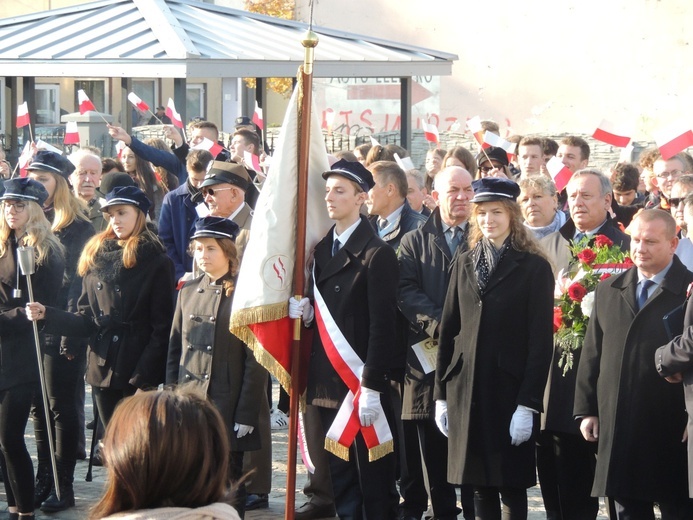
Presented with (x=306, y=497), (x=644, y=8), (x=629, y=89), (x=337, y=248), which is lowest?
(x=306, y=497)

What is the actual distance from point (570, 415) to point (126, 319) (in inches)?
103

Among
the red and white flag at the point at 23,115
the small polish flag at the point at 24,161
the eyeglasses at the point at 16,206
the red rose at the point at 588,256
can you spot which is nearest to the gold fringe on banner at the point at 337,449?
the red rose at the point at 588,256

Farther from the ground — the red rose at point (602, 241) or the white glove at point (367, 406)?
the red rose at point (602, 241)

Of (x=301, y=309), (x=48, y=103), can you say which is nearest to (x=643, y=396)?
(x=301, y=309)

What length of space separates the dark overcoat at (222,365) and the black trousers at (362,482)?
1.34ft

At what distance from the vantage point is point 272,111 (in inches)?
1439

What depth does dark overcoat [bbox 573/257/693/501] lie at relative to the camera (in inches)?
223

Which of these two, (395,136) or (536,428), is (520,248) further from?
(395,136)

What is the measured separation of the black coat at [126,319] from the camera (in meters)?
7.03

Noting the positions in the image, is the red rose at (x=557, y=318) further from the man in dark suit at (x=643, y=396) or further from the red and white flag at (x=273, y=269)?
the red and white flag at (x=273, y=269)

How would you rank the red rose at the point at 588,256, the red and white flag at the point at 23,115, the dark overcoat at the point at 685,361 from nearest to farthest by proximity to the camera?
the dark overcoat at the point at 685,361 < the red rose at the point at 588,256 < the red and white flag at the point at 23,115

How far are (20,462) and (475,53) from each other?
27654mm

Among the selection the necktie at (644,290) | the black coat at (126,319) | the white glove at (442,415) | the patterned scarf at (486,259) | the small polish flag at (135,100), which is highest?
the small polish flag at (135,100)

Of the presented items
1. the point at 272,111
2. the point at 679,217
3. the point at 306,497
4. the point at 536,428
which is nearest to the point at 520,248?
the point at 536,428
